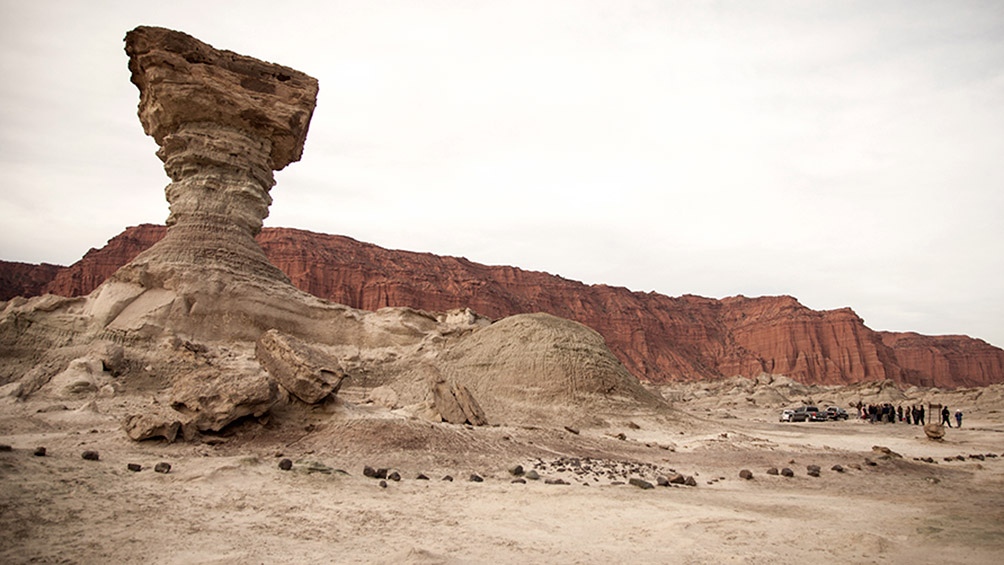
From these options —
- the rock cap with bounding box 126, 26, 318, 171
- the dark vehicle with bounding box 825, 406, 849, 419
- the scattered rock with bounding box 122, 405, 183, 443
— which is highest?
the rock cap with bounding box 126, 26, 318, 171

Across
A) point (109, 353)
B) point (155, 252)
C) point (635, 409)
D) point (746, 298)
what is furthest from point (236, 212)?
point (746, 298)

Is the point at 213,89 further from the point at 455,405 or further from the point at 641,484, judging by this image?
the point at 641,484

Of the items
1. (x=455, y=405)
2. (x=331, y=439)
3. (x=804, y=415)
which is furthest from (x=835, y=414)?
(x=331, y=439)

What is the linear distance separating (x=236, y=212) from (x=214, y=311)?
393 cm

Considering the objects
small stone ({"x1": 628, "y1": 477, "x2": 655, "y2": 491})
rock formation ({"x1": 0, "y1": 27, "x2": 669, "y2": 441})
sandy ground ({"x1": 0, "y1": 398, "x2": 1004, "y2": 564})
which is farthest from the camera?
rock formation ({"x1": 0, "y1": 27, "x2": 669, "y2": 441})

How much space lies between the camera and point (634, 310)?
104 metres

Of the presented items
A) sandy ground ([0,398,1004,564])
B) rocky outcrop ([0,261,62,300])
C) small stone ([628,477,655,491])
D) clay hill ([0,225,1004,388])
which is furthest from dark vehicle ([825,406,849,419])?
rocky outcrop ([0,261,62,300])

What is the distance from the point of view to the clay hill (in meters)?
77.4

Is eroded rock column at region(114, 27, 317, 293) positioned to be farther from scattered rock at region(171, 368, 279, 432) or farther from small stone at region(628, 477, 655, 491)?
small stone at region(628, 477, 655, 491)

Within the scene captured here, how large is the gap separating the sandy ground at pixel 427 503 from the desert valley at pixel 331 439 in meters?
0.04

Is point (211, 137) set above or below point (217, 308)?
above

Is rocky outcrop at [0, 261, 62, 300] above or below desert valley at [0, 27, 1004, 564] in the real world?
above

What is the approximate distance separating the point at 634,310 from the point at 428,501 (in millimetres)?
100401

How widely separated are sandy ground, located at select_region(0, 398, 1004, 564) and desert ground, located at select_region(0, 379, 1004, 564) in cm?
3
